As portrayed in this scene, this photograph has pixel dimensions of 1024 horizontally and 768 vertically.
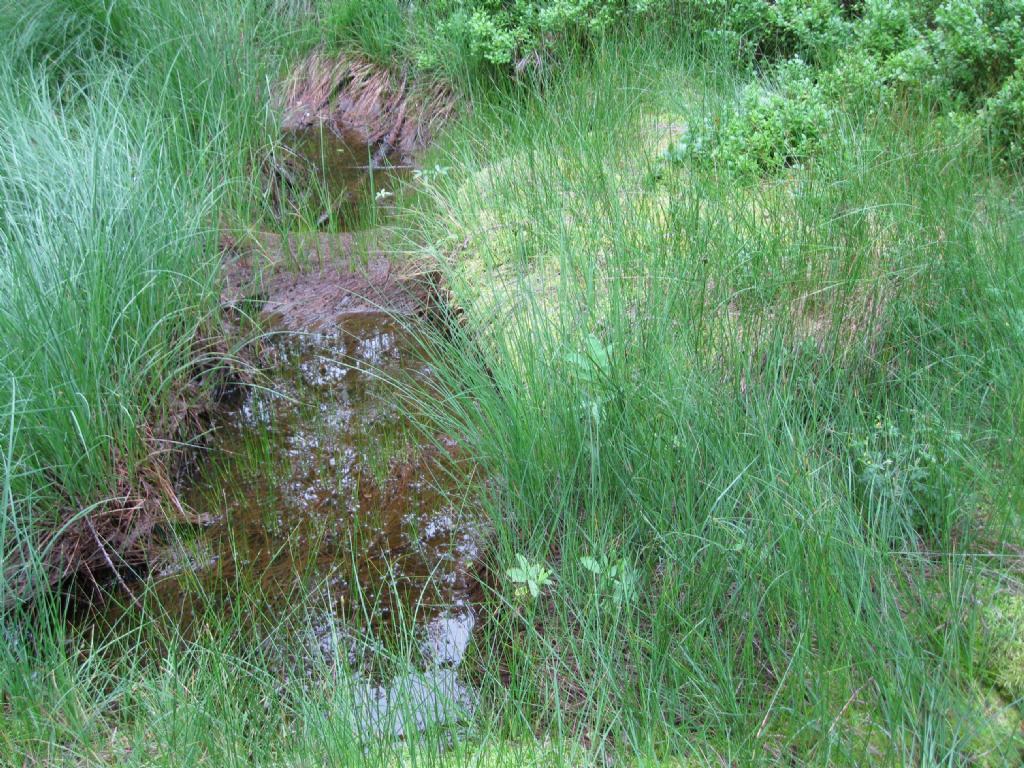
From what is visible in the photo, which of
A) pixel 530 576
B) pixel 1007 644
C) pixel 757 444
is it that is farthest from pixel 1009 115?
pixel 530 576

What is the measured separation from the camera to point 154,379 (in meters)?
3.17

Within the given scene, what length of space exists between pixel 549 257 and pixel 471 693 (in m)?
1.82

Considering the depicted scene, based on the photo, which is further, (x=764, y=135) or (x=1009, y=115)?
(x=764, y=135)

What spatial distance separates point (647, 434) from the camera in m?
2.40

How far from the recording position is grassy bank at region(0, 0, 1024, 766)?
1.91 meters

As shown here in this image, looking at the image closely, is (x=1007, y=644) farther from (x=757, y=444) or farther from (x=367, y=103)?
(x=367, y=103)

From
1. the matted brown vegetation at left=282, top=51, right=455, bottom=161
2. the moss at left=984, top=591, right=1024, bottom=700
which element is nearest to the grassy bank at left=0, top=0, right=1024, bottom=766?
the moss at left=984, top=591, right=1024, bottom=700

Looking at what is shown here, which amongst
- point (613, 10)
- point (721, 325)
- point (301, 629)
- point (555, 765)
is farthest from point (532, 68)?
point (555, 765)

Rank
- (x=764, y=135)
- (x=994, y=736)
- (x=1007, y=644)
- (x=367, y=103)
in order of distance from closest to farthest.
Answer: (x=994, y=736)
(x=1007, y=644)
(x=764, y=135)
(x=367, y=103)

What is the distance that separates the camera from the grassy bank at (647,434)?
191 cm

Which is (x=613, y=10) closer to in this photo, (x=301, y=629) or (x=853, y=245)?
(x=853, y=245)

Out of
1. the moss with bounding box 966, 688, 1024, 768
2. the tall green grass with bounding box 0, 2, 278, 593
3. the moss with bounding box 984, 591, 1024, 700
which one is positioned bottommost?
the moss with bounding box 966, 688, 1024, 768

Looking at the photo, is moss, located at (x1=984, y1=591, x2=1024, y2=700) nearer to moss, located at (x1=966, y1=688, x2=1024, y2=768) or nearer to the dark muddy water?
moss, located at (x1=966, y1=688, x2=1024, y2=768)

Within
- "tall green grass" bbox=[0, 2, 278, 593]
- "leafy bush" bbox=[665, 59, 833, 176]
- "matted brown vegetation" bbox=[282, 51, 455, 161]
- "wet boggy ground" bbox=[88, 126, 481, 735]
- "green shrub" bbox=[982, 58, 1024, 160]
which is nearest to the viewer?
"wet boggy ground" bbox=[88, 126, 481, 735]
